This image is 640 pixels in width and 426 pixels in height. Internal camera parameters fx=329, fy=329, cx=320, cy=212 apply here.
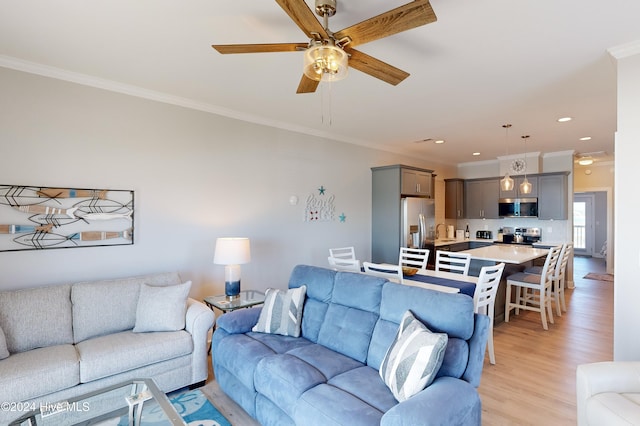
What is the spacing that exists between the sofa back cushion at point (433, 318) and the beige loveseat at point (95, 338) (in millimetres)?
1526

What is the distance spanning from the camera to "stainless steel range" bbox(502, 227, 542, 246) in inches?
259

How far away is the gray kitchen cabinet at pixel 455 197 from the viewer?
747 centimetres

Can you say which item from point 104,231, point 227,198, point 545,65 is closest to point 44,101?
point 104,231

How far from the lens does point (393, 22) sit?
1.62 metres

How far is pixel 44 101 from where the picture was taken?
2.88 m

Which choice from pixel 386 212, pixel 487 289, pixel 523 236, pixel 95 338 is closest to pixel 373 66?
pixel 487 289

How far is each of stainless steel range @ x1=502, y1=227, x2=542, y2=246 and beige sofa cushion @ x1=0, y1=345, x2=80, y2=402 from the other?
713cm

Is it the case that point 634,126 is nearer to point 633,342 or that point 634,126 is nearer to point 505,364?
point 633,342

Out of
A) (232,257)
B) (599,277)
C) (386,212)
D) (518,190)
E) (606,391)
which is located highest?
(518,190)

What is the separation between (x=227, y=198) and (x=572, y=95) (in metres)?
3.88

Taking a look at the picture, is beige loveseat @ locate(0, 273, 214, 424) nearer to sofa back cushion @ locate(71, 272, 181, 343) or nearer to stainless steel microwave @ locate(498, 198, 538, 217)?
sofa back cushion @ locate(71, 272, 181, 343)

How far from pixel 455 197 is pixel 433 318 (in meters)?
6.07

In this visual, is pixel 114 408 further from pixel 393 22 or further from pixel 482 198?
pixel 482 198

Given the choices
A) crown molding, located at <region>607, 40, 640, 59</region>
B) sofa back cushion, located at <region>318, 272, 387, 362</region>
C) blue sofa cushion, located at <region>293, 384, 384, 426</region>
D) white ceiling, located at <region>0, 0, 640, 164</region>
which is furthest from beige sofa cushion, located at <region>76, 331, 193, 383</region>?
crown molding, located at <region>607, 40, 640, 59</region>
